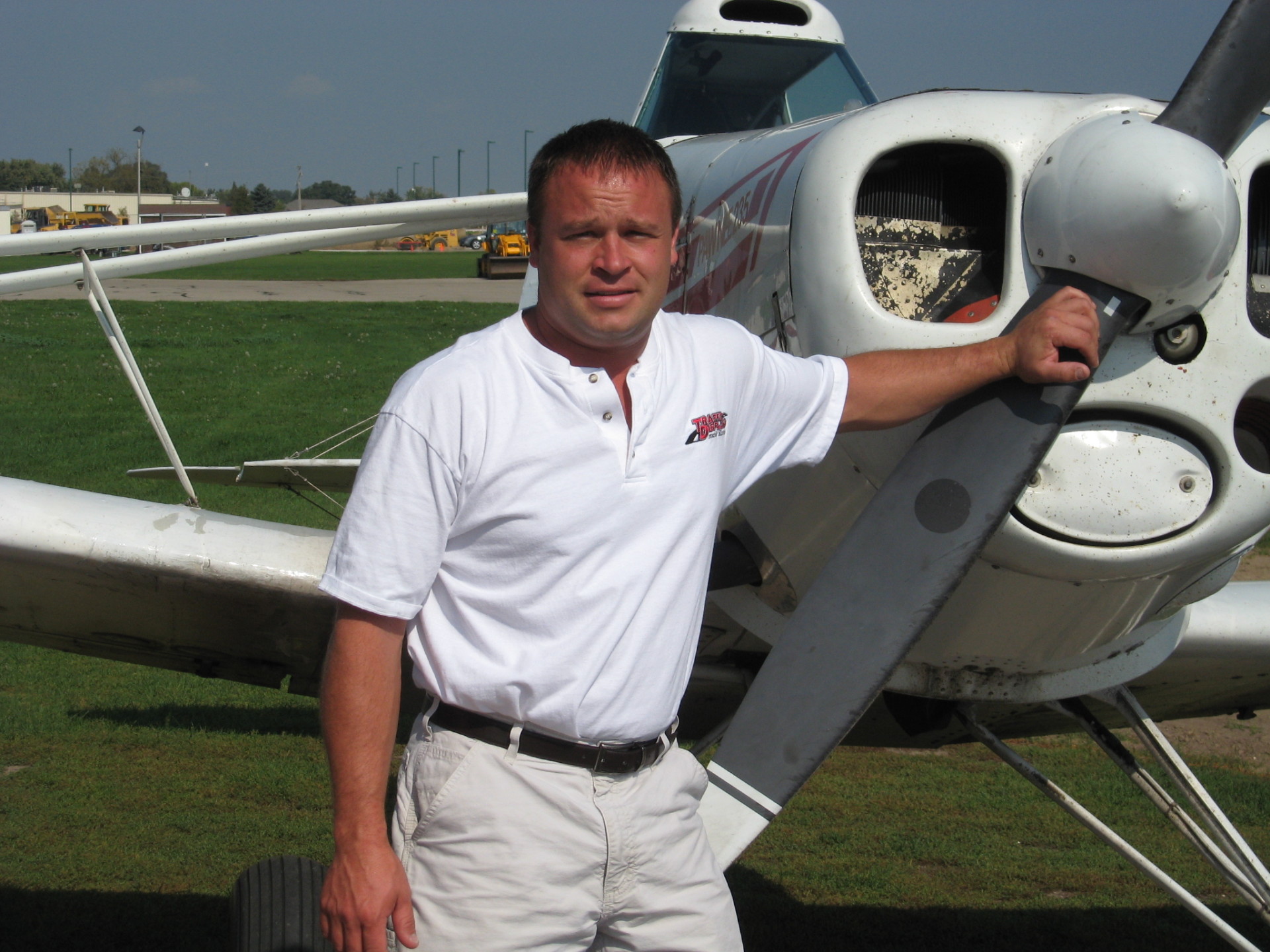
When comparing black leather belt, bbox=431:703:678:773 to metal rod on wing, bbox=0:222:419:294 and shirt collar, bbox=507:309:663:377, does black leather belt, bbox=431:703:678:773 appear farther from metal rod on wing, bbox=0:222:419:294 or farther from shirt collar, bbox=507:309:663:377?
metal rod on wing, bbox=0:222:419:294

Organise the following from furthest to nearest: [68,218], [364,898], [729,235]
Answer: [68,218] → [729,235] → [364,898]

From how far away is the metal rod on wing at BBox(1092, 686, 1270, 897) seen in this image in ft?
10.5

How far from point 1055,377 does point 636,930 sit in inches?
46.0

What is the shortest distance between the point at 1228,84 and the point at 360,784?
197 centimetres

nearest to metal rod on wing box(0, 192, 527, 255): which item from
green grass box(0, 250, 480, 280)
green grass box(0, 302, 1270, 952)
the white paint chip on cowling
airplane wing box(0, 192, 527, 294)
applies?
airplane wing box(0, 192, 527, 294)

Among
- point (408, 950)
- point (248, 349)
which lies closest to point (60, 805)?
point (408, 950)

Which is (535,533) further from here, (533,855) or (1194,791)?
(1194,791)

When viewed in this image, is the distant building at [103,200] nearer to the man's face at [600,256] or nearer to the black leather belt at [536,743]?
the man's face at [600,256]

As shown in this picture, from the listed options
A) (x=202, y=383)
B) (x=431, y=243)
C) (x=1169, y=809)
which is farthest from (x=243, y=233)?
(x=431, y=243)

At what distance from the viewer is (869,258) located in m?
2.46

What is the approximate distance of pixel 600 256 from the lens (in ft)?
6.30

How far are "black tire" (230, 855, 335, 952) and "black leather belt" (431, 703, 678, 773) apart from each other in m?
1.59

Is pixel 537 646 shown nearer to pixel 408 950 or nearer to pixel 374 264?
pixel 408 950

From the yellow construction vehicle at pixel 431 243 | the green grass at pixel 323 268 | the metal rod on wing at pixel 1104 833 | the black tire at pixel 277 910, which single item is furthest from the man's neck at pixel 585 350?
the yellow construction vehicle at pixel 431 243
